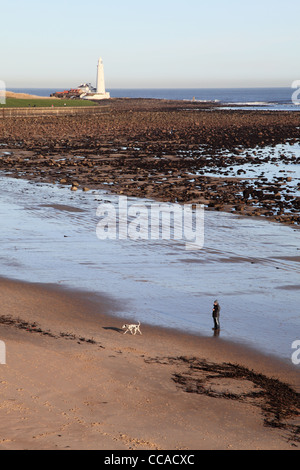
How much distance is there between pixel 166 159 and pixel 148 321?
33.8m

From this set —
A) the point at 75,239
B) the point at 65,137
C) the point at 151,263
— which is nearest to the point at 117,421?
the point at 151,263

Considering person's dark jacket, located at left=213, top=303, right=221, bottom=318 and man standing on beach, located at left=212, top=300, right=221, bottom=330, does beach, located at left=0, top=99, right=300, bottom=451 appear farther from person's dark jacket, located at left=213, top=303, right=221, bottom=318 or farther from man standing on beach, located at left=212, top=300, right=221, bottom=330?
person's dark jacket, located at left=213, top=303, right=221, bottom=318

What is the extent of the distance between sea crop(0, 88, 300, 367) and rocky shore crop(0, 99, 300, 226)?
4.62 m

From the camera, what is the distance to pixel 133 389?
37.7ft

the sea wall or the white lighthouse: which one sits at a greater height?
the white lighthouse

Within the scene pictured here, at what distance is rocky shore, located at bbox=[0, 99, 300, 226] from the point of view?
33250mm

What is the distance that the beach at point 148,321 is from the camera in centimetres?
1016

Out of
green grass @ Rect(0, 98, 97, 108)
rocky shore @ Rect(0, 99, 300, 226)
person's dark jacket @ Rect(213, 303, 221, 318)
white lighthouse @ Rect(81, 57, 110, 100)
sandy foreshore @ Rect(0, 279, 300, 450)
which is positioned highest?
white lighthouse @ Rect(81, 57, 110, 100)

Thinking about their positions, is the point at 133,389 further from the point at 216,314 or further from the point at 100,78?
the point at 100,78

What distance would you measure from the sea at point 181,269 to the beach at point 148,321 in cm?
6

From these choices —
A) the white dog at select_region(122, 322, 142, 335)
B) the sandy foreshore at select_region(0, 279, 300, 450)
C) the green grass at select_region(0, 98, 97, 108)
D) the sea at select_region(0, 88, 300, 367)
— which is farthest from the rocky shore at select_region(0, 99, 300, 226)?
the green grass at select_region(0, 98, 97, 108)

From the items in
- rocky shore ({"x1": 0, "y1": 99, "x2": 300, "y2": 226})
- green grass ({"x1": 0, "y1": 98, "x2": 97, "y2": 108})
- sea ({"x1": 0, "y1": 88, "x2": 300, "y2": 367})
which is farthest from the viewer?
green grass ({"x1": 0, "y1": 98, "x2": 97, "y2": 108})

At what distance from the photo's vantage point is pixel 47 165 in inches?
1775

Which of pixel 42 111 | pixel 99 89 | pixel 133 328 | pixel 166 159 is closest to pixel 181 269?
pixel 133 328
